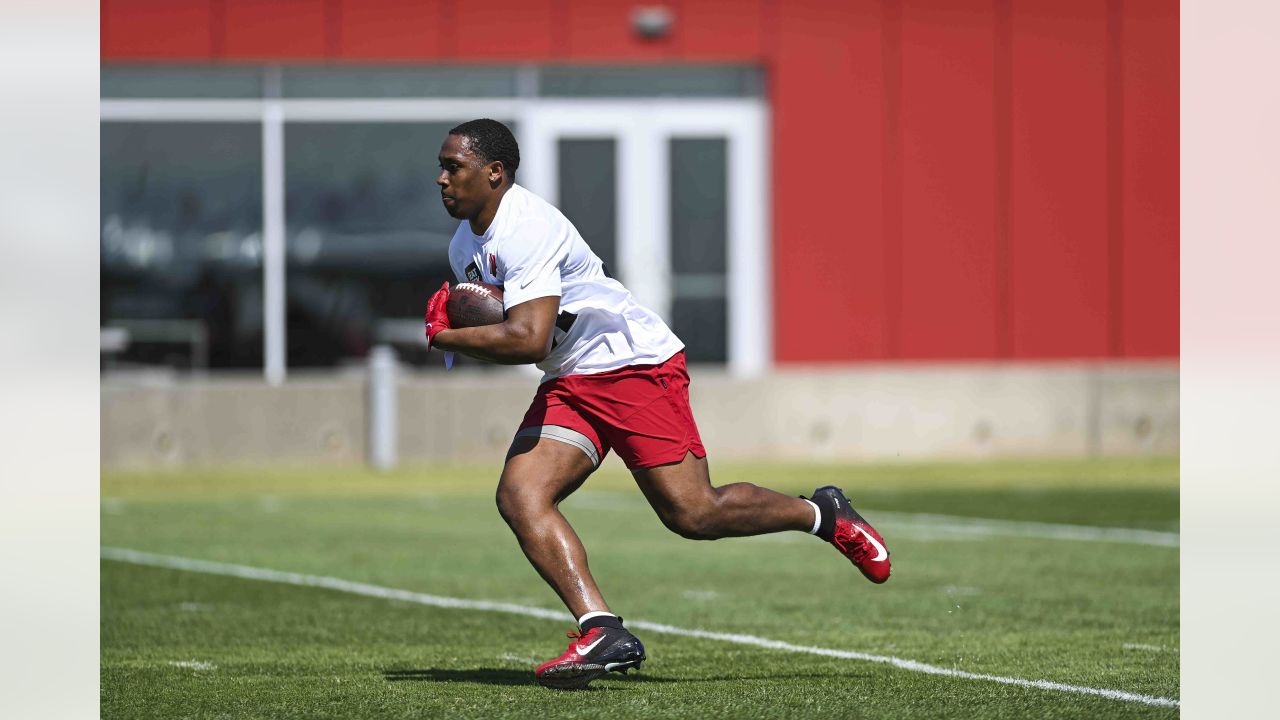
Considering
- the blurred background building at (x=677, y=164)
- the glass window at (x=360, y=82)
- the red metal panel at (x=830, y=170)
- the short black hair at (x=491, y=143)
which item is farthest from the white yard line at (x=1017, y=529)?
the glass window at (x=360, y=82)

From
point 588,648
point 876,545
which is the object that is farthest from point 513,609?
point 588,648

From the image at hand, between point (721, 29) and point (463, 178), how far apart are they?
1735cm

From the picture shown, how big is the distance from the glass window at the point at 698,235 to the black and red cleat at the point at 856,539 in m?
16.7

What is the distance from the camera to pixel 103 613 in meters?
9.82

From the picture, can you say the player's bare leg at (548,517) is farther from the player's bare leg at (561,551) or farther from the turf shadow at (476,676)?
the turf shadow at (476,676)

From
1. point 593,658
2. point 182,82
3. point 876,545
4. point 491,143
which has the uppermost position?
point 182,82

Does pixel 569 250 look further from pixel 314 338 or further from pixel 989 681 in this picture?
pixel 314 338

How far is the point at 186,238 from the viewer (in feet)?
79.0

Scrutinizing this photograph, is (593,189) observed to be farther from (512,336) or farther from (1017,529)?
(512,336)

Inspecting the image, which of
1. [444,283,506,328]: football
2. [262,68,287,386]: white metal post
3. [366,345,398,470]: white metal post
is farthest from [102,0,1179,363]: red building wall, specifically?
[444,283,506,328]: football

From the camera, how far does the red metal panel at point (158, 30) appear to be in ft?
78.1
